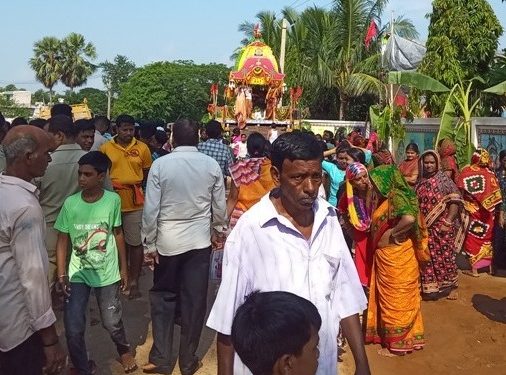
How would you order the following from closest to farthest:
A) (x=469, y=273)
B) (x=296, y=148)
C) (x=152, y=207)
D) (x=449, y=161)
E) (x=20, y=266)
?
(x=296, y=148), (x=20, y=266), (x=152, y=207), (x=469, y=273), (x=449, y=161)

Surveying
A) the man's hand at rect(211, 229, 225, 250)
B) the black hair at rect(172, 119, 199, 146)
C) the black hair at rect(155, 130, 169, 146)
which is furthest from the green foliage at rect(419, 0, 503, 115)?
the black hair at rect(172, 119, 199, 146)

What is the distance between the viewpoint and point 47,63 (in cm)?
4775

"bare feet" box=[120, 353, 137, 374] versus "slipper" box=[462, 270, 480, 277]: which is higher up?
"bare feet" box=[120, 353, 137, 374]

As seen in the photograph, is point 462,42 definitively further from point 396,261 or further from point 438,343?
point 396,261

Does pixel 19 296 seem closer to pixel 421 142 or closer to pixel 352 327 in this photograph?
pixel 352 327

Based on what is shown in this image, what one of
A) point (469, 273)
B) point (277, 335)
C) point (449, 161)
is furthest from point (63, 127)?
point (469, 273)

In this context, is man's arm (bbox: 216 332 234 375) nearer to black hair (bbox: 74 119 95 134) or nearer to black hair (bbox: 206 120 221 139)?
black hair (bbox: 74 119 95 134)

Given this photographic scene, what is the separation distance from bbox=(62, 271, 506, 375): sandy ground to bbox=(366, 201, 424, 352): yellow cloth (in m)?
0.16

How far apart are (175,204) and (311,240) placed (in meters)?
2.17

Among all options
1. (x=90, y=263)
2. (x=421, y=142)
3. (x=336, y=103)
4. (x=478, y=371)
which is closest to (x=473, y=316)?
(x=478, y=371)

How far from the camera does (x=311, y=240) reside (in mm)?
2301

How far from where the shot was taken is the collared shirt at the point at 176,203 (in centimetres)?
430

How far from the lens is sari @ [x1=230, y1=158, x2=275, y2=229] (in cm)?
524

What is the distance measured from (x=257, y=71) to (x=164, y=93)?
18.5m
